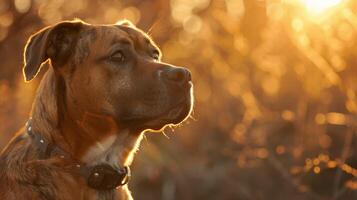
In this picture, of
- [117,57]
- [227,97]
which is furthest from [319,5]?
[227,97]

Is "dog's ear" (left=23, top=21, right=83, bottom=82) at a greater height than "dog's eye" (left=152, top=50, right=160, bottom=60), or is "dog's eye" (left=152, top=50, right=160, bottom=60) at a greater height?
"dog's ear" (left=23, top=21, right=83, bottom=82)

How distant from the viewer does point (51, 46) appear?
5777 millimetres

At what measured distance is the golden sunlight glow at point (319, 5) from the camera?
6.91 meters

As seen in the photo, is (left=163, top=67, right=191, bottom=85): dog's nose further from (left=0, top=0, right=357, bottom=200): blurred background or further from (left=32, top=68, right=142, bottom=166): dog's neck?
(left=0, top=0, right=357, bottom=200): blurred background

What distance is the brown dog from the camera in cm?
549

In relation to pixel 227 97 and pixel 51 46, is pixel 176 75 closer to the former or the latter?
pixel 51 46

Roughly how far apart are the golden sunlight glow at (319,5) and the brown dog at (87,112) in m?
1.75

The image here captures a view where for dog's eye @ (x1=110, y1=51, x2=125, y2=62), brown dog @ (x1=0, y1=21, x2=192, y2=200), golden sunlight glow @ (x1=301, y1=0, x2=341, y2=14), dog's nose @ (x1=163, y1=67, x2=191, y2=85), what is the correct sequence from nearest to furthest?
brown dog @ (x1=0, y1=21, x2=192, y2=200)
dog's nose @ (x1=163, y1=67, x2=191, y2=85)
dog's eye @ (x1=110, y1=51, x2=125, y2=62)
golden sunlight glow @ (x1=301, y1=0, x2=341, y2=14)

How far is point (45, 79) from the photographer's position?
5.80m

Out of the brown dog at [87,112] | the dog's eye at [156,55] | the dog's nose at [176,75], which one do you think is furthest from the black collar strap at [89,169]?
the dog's eye at [156,55]

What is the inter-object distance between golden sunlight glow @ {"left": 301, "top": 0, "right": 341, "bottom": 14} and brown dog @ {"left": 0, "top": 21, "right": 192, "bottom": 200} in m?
1.75

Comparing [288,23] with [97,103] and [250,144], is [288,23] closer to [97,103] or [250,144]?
[250,144]

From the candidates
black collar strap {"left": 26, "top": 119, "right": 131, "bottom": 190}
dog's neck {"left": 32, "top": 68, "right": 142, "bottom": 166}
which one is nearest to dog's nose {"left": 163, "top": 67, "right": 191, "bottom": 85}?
dog's neck {"left": 32, "top": 68, "right": 142, "bottom": 166}

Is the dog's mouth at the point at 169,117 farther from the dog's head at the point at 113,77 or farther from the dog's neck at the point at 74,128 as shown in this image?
the dog's neck at the point at 74,128
